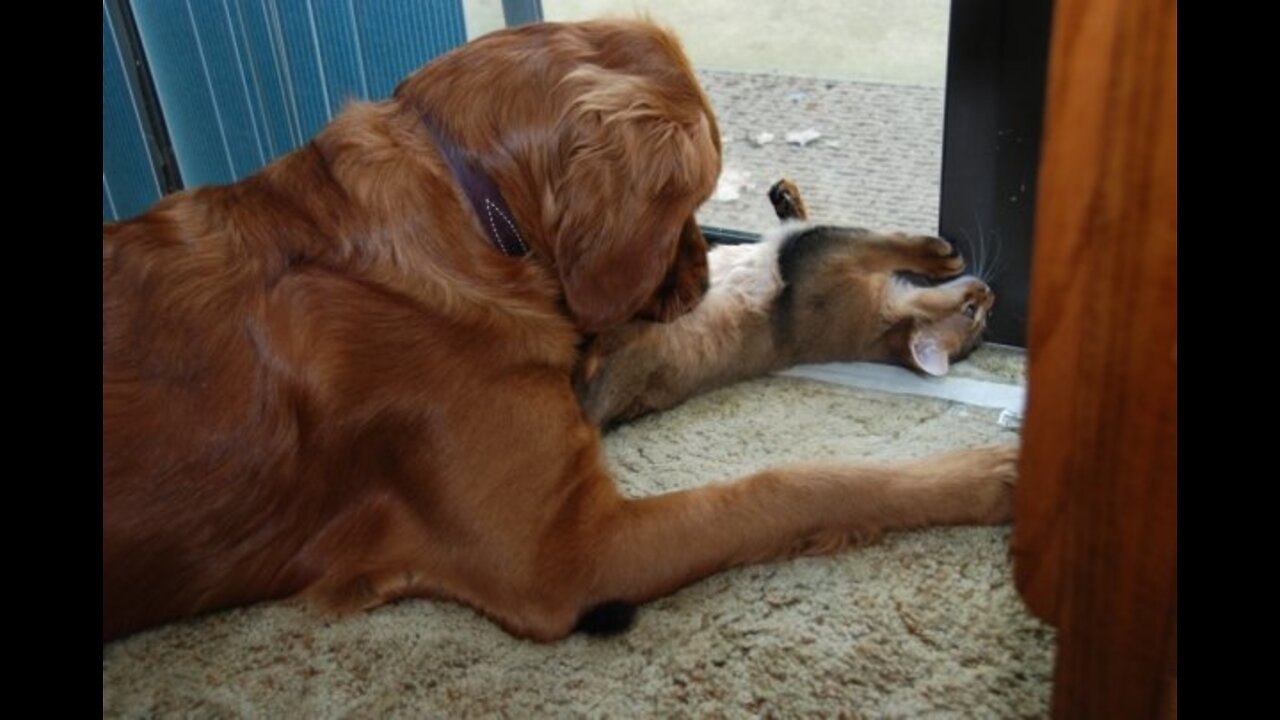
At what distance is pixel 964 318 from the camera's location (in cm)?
273

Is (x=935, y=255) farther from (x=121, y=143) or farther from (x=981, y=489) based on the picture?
(x=121, y=143)

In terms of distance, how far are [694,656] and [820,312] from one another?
3.42 ft

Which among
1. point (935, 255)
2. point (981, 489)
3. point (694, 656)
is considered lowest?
point (694, 656)

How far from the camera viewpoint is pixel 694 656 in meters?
1.96

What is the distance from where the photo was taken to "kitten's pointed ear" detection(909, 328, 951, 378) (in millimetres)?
2670

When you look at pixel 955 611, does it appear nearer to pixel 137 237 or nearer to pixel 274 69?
pixel 137 237

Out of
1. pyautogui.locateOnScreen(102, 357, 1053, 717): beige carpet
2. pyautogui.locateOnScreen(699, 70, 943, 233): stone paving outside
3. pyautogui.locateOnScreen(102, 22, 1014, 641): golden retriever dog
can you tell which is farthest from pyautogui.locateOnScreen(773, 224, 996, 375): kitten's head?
pyautogui.locateOnScreen(102, 22, 1014, 641): golden retriever dog

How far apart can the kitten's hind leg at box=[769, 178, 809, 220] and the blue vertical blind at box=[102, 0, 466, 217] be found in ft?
2.78

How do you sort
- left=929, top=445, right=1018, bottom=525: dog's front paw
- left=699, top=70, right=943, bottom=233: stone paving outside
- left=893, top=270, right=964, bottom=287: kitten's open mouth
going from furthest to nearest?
left=699, top=70, right=943, bottom=233: stone paving outside, left=893, top=270, right=964, bottom=287: kitten's open mouth, left=929, top=445, right=1018, bottom=525: dog's front paw

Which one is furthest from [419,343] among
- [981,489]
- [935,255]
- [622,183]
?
[935,255]

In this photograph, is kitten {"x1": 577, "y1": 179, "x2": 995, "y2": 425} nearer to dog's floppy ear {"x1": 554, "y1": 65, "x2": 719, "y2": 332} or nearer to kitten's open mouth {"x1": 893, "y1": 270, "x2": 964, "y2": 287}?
kitten's open mouth {"x1": 893, "y1": 270, "x2": 964, "y2": 287}

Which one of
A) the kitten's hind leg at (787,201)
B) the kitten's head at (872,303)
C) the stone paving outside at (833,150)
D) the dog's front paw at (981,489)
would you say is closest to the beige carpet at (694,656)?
the dog's front paw at (981,489)

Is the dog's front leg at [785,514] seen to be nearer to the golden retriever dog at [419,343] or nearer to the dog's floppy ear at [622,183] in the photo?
the golden retriever dog at [419,343]
